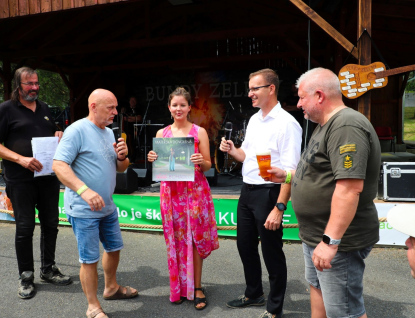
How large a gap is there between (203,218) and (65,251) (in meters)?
2.34

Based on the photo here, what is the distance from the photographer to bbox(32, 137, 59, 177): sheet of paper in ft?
9.47

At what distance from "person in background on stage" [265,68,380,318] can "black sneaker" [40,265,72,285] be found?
2480 millimetres

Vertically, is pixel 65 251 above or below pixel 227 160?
below

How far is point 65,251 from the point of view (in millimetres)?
4137

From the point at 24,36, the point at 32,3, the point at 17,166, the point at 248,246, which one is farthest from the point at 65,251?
the point at 24,36

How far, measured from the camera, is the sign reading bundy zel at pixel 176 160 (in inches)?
99.9

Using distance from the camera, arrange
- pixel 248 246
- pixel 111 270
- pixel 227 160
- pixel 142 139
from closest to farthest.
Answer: pixel 248 246
pixel 111 270
pixel 227 160
pixel 142 139

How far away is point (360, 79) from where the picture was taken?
401 centimetres

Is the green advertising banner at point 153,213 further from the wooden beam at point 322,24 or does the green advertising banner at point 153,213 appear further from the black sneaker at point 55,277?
the wooden beam at point 322,24

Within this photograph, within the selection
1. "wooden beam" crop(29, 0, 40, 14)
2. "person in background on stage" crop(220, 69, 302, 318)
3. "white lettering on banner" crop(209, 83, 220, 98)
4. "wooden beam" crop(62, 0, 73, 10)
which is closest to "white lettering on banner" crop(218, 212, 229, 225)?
"person in background on stage" crop(220, 69, 302, 318)

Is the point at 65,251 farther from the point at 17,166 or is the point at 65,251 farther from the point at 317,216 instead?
the point at 317,216

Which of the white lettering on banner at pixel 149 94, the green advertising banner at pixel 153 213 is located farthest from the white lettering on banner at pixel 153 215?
the white lettering on banner at pixel 149 94

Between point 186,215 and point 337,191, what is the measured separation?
1.43 metres

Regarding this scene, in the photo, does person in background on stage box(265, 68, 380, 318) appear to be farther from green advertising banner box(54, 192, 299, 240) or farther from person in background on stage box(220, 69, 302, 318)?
green advertising banner box(54, 192, 299, 240)
